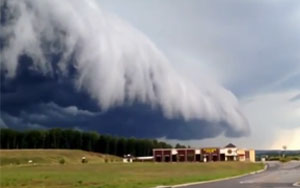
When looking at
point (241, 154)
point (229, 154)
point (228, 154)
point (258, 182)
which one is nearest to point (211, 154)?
point (228, 154)

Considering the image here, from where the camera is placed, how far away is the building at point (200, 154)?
624 ft

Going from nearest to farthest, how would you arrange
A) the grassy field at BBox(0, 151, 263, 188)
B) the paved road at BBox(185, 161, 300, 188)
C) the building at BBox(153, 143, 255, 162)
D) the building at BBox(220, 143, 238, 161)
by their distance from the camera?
1. the paved road at BBox(185, 161, 300, 188)
2. the grassy field at BBox(0, 151, 263, 188)
3. the building at BBox(220, 143, 238, 161)
4. the building at BBox(153, 143, 255, 162)

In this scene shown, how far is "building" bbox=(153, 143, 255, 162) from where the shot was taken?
190250mm

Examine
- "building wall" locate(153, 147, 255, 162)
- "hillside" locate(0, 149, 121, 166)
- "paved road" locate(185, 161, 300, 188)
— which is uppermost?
"building wall" locate(153, 147, 255, 162)

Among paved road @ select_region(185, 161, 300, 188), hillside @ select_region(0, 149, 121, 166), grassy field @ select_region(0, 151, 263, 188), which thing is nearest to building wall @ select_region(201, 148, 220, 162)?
hillside @ select_region(0, 149, 121, 166)

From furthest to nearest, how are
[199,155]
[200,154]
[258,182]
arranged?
[199,155] < [200,154] < [258,182]

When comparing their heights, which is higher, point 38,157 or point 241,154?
point 241,154

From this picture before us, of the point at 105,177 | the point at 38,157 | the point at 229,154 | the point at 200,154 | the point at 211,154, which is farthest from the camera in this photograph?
the point at 200,154

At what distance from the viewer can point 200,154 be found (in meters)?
194

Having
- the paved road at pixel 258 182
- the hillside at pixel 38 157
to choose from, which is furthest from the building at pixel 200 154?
the paved road at pixel 258 182

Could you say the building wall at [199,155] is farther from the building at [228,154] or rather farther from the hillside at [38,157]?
the hillside at [38,157]

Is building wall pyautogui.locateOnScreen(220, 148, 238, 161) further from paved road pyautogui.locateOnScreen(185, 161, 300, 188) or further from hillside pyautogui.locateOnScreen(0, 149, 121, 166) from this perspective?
paved road pyautogui.locateOnScreen(185, 161, 300, 188)

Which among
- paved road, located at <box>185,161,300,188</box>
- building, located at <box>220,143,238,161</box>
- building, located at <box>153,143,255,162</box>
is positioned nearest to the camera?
paved road, located at <box>185,161,300,188</box>

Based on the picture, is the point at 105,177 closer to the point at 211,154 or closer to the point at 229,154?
the point at 229,154
